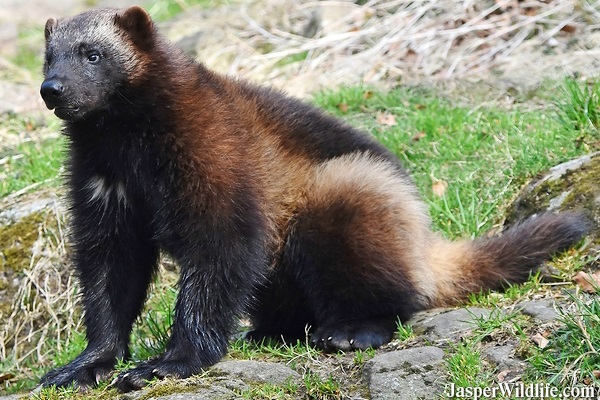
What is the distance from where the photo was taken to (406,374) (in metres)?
3.62

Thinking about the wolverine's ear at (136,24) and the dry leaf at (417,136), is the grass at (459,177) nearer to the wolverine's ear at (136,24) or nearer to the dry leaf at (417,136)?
the dry leaf at (417,136)

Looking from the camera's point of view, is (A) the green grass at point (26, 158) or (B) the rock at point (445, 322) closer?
(B) the rock at point (445, 322)

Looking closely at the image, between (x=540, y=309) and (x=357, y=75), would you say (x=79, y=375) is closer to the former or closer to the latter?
(x=540, y=309)

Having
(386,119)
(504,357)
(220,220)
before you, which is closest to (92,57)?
(220,220)

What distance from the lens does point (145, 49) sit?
13.8 feet

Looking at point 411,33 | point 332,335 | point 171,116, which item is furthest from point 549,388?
point 411,33

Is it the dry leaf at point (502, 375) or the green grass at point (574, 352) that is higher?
the green grass at point (574, 352)

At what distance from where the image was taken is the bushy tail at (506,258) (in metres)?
4.50

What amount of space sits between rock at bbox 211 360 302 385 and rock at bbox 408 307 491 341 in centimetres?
68

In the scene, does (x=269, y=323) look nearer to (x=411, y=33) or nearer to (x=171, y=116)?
(x=171, y=116)

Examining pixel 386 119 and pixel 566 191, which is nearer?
pixel 566 191

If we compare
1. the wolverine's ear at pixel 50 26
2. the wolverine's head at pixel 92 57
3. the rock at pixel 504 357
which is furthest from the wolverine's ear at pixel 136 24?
the rock at pixel 504 357

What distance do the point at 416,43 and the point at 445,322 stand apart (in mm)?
4781

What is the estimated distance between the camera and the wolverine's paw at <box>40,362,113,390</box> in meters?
4.04
